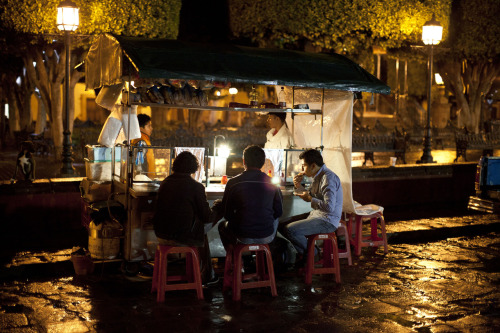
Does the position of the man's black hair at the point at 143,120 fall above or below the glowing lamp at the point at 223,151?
above

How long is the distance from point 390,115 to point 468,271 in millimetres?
39379

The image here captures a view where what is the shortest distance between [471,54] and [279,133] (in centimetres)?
1958

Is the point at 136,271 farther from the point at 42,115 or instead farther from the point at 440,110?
the point at 440,110

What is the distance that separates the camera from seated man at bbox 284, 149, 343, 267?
7742 mm

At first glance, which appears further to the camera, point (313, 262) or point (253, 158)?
point (313, 262)

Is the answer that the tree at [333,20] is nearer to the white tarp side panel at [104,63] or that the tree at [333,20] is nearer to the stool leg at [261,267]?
the white tarp side panel at [104,63]

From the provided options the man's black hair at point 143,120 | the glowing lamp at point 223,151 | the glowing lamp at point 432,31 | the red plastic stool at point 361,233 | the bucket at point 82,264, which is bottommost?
the bucket at point 82,264

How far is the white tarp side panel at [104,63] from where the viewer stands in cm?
773

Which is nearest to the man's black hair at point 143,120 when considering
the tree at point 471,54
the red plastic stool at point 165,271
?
the red plastic stool at point 165,271

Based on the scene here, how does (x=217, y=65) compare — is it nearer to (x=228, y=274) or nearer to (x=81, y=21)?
(x=228, y=274)

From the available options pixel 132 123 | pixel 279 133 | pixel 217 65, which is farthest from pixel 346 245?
pixel 132 123

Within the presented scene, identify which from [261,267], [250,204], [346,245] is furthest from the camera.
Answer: [346,245]

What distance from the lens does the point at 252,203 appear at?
22.3 feet

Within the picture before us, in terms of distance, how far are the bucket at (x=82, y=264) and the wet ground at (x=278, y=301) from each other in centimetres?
11
